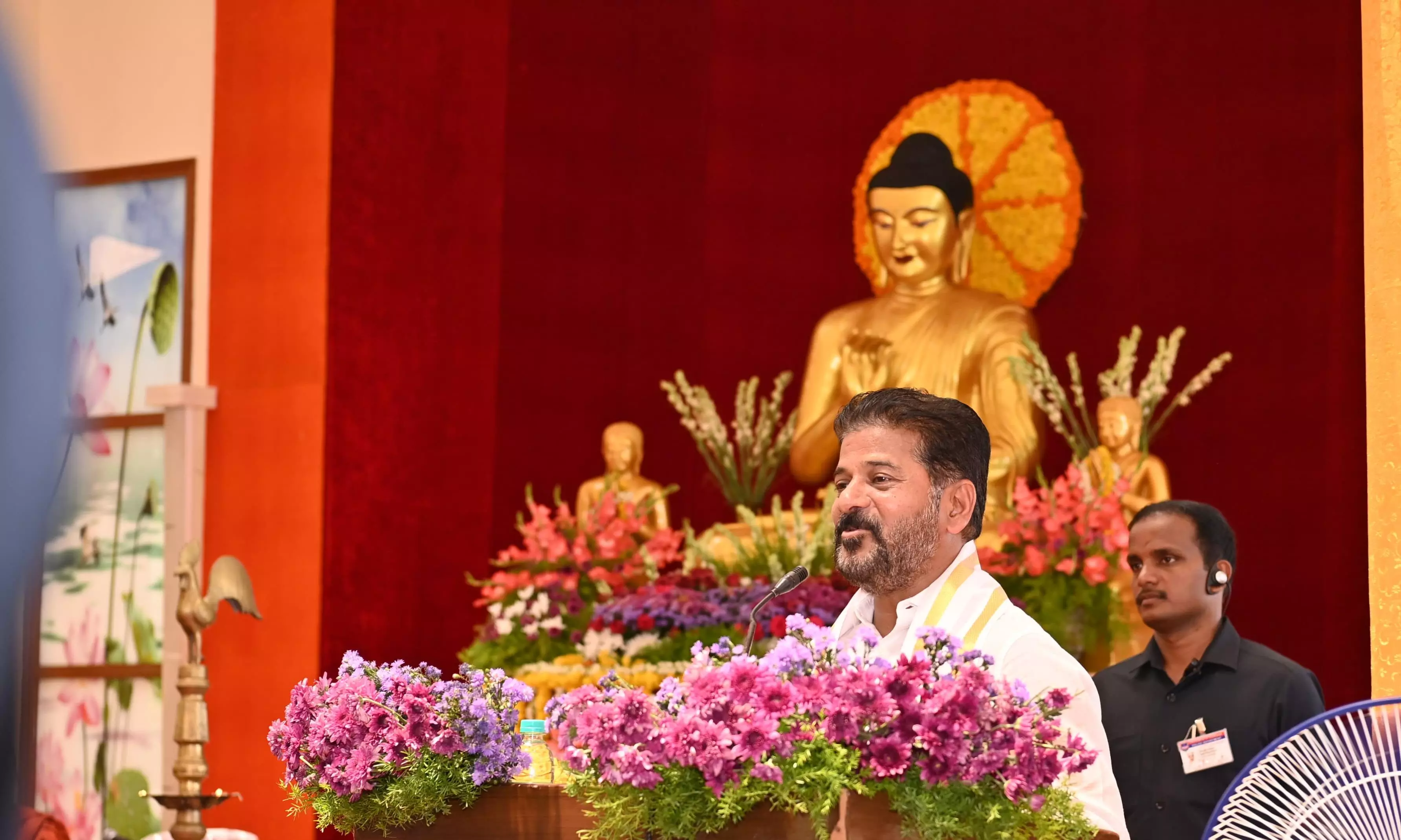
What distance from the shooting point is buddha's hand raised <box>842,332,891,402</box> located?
645 centimetres

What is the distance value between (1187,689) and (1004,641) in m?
1.25

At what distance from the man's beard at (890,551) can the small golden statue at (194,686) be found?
1021mm

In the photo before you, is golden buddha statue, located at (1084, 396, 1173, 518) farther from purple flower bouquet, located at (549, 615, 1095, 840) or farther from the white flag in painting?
purple flower bouquet, located at (549, 615, 1095, 840)

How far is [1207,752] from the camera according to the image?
3.03 meters

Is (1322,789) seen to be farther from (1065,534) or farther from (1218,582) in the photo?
(1065,534)

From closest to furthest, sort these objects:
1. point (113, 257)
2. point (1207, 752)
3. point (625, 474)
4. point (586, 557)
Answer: point (1207, 752), point (586, 557), point (113, 257), point (625, 474)

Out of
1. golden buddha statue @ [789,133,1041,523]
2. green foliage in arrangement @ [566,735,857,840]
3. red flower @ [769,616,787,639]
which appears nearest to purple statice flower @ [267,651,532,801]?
green foliage in arrangement @ [566,735,857,840]

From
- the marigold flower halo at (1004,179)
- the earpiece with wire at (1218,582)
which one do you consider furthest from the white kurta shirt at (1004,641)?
the marigold flower halo at (1004,179)

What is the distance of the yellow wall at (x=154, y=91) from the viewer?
6.07m

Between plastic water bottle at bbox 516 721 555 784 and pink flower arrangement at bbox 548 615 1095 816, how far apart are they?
0.45 meters

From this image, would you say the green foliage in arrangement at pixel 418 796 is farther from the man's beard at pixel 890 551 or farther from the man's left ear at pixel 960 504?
the man's left ear at pixel 960 504

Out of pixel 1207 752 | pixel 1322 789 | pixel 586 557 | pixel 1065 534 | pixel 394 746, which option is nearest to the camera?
pixel 1322 789

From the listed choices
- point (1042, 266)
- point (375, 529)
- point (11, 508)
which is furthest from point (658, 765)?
point (1042, 266)

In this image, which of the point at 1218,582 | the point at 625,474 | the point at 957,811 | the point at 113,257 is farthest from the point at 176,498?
the point at 957,811
